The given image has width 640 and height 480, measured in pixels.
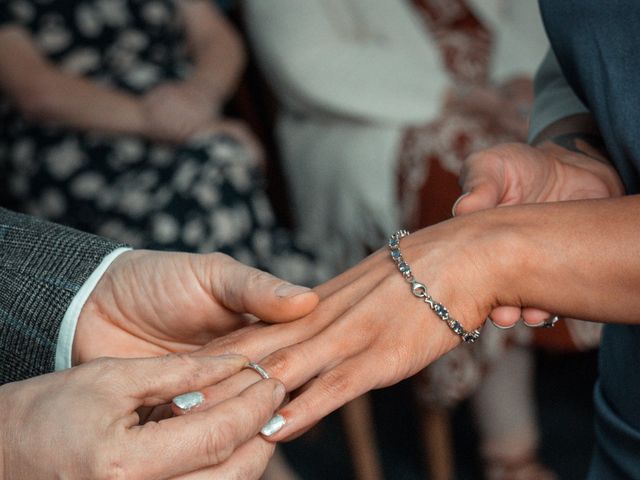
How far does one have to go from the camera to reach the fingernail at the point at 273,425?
68cm

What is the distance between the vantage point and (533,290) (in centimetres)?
73

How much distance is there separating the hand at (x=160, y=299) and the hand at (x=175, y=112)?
2.95ft

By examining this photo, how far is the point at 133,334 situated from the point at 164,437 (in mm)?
249

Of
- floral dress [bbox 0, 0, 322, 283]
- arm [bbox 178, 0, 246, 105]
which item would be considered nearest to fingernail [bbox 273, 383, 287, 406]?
floral dress [bbox 0, 0, 322, 283]

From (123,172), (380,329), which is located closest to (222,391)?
(380,329)

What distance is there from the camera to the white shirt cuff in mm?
787

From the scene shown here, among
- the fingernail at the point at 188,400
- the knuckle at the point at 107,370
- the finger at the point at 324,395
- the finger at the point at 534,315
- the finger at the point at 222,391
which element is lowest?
the finger at the point at 534,315

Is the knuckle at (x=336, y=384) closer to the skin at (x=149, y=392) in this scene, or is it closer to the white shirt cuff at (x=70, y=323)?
the skin at (x=149, y=392)

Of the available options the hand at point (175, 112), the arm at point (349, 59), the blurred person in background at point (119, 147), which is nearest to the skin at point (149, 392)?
the blurred person in background at point (119, 147)

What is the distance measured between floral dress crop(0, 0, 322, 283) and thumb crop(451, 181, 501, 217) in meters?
0.88

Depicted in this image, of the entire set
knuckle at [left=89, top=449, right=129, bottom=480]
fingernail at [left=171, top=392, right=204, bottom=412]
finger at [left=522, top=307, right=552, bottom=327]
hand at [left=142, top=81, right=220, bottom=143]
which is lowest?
hand at [left=142, top=81, right=220, bottom=143]

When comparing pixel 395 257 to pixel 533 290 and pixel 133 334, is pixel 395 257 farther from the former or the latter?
pixel 133 334

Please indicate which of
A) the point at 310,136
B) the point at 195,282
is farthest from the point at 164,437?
the point at 310,136

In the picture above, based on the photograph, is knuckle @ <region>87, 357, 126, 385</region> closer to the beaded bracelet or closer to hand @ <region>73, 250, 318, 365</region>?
hand @ <region>73, 250, 318, 365</region>
